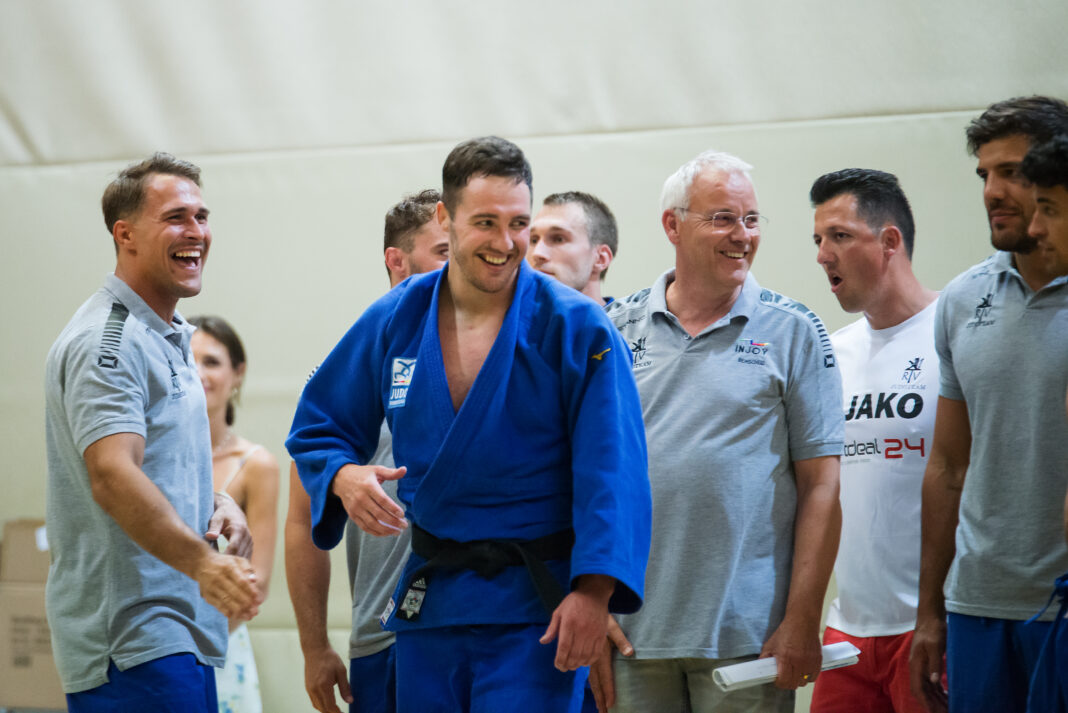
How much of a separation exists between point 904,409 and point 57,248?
3642 millimetres

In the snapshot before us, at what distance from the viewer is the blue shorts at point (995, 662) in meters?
2.26

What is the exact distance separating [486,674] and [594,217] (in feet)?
6.38

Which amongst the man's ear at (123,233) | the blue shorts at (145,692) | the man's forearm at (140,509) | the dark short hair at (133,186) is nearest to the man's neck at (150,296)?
the man's ear at (123,233)

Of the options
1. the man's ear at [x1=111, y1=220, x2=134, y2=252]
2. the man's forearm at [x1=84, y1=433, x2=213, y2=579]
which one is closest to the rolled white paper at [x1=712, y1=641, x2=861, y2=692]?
the man's forearm at [x1=84, y1=433, x2=213, y2=579]

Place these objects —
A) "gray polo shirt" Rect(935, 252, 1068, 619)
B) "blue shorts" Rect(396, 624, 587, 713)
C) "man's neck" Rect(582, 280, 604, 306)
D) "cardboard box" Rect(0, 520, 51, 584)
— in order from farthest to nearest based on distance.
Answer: "cardboard box" Rect(0, 520, 51, 584), "man's neck" Rect(582, 280, 604, 306), "gray polo shirt" Rect(935, 252, 1068, 619), "blue shorts" Rect(396, 624, 587, 713)

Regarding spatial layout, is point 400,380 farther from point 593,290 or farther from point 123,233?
point 593,290

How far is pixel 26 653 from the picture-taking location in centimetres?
434

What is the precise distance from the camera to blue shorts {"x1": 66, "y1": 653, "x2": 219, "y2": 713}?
92.3 inches

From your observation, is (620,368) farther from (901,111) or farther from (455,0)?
(455,0)

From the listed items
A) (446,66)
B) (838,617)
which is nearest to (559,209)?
(446,66)

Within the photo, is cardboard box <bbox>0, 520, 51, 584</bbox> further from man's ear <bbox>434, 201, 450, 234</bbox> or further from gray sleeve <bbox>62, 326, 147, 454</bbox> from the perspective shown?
man's ear <bbox>434, 201, 450, 234</bbox>

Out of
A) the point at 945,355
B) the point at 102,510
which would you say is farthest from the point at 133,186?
the point at 945,355

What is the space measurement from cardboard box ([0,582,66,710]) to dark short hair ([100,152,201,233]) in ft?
7.26

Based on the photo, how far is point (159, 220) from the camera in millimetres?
2783
